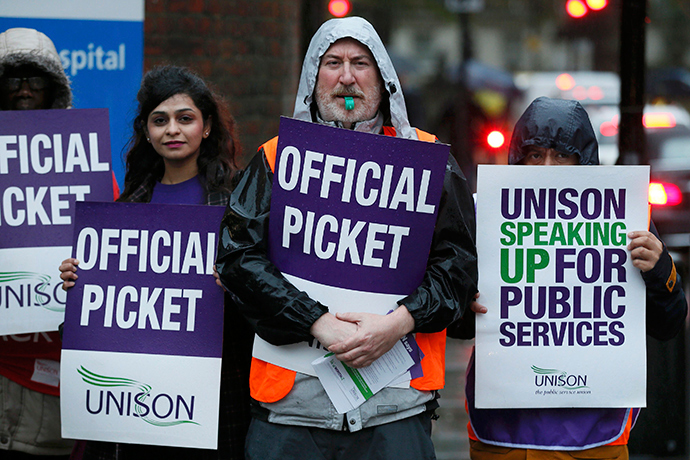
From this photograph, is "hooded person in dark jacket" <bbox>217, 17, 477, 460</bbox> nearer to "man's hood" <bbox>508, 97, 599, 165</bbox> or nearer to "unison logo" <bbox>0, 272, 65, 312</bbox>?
"man's hood" <bbox>508, 97, 599, 165</bbox>

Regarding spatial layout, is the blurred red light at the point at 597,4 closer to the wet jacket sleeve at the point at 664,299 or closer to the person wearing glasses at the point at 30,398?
the wet jacket sleeve at the point at 664,299

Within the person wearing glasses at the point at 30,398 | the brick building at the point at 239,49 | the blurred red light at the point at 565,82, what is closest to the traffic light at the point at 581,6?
the blurred red light at the point at 565,82

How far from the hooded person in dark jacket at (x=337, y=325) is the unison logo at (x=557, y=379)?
1.28 ft

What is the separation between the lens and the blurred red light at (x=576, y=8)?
27.8 feet

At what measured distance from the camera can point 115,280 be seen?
2.92 m

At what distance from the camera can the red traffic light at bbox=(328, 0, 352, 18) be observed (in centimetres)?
670

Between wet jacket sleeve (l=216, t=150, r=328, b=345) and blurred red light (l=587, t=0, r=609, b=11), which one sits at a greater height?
blurred red light (l=587, t=0, r=609, b=11)

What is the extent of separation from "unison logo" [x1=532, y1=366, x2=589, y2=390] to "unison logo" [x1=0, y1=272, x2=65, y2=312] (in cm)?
181

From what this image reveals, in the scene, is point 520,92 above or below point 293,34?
above

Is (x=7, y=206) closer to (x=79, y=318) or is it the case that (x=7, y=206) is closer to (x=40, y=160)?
(x=40, y=160)

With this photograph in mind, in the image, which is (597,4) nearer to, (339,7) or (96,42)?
(339,7)

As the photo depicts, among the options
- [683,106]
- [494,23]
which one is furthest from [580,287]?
[494,23]

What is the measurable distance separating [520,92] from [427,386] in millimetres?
10915

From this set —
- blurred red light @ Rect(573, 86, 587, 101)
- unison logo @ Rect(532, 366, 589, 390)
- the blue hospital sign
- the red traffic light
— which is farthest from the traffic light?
unison logo @ Rect(532, 366, 589, 390)
